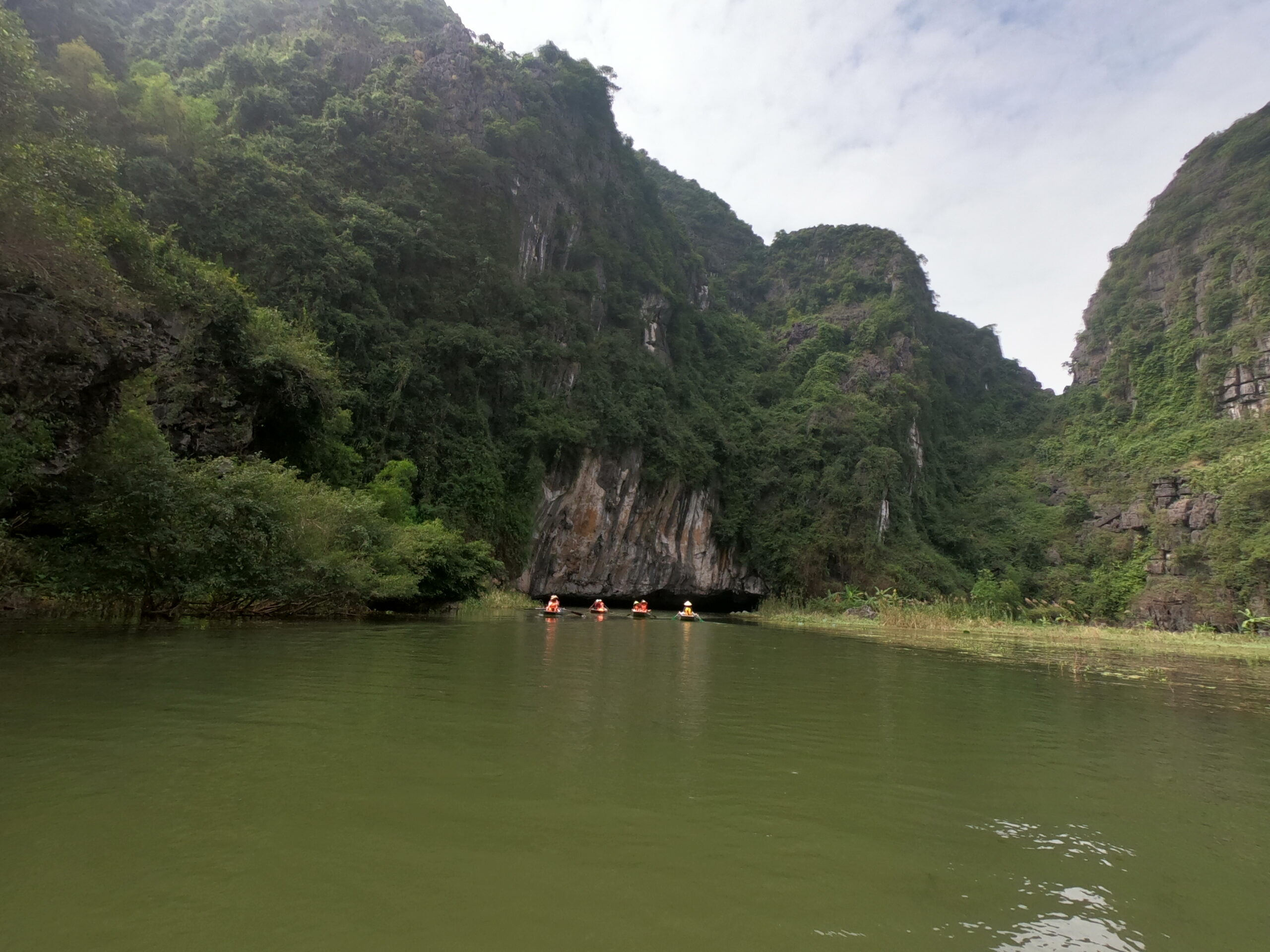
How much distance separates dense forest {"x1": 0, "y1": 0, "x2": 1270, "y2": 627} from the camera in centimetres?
1028

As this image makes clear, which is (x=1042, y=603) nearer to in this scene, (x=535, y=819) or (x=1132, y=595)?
(x=1132, y=595)

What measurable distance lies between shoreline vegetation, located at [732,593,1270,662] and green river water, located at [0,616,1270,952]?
989 cm

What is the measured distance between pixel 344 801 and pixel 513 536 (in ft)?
91.9

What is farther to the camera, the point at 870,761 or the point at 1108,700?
the point at 1108,700

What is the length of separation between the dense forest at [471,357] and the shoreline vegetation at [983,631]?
597cm

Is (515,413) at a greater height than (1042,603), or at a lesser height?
greater

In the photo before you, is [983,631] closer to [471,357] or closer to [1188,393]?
[471,357]

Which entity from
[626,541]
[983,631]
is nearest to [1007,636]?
[983,631]

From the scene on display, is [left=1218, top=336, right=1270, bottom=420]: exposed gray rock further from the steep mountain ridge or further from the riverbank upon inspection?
the riverbank

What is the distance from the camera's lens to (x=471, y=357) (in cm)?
3142

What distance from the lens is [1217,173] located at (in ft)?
181

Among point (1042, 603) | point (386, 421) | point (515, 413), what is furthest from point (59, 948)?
point (1042, 603)

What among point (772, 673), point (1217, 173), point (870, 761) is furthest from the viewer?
point (1217, 173)

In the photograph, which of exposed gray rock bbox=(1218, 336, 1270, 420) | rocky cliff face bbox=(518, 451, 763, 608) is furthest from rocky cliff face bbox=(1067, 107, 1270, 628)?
rocky cliff face bbox=(518, 451, 763, 608)
